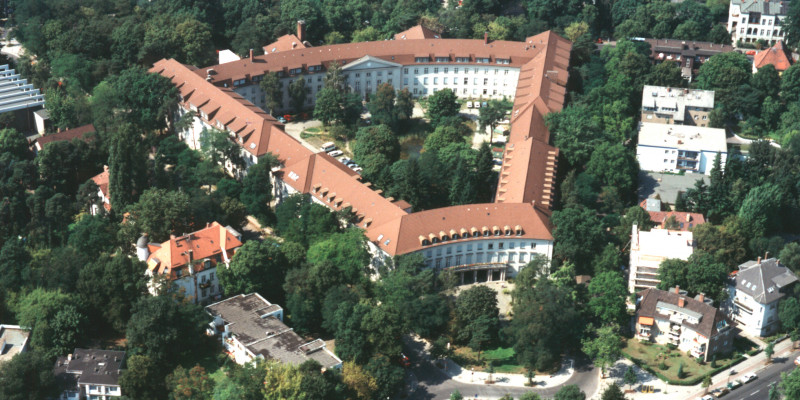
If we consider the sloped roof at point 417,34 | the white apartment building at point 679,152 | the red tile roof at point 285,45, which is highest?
the sloped roof at point 417,34

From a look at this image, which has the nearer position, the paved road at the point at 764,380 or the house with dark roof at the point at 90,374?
the house with dark roof at the point at 90,374

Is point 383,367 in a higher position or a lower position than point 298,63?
lower

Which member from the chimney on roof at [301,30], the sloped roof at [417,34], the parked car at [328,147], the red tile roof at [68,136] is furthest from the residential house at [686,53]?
the red tile roof at [68,136]

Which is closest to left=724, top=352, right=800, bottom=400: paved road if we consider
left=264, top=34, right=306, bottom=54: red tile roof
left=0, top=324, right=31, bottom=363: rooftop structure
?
left=0, top=324, right=31, bottom=363: rooftop structure

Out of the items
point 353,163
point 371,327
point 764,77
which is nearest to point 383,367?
point 371,327

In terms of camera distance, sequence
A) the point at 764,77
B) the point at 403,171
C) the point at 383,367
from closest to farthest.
A: the point at 383,367 < the point at 403,171 < the point at 764,77

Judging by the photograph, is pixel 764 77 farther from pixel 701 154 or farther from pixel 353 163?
pixel 353 163

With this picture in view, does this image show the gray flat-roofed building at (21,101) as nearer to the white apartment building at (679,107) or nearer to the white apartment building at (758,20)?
the white apartment building at (679,107)
